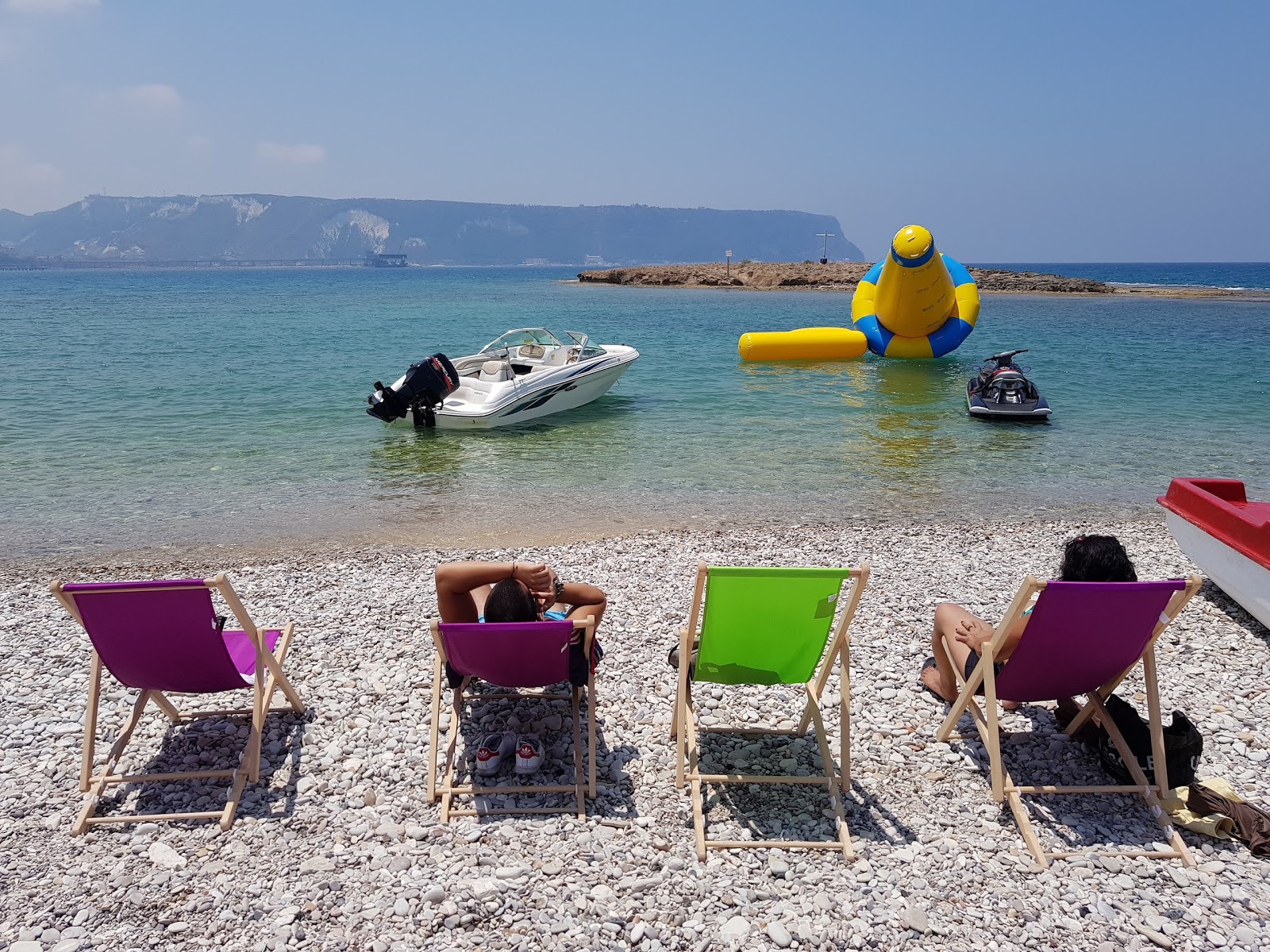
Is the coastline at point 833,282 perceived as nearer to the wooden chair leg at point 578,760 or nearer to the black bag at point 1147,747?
the black bag at point 1147,747

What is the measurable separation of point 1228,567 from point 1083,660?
2824 millimetres

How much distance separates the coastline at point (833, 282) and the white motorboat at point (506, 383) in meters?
41.3

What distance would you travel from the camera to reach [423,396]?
1262 centimetres

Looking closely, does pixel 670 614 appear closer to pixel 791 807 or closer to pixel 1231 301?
pixel 791 807

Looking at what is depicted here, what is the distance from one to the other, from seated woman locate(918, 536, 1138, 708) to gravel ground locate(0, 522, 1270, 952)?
0.52 feet

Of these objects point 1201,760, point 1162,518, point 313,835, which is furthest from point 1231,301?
point 313,835

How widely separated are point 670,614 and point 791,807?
2.12 meters

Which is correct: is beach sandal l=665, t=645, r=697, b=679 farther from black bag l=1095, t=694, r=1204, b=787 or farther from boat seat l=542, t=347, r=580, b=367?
boat seat l=542, t=347, r=580, b=367

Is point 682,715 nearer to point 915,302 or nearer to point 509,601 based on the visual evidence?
point 509,601

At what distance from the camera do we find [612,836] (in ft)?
11.2

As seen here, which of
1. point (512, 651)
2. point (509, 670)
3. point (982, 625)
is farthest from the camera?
point (982, 625)

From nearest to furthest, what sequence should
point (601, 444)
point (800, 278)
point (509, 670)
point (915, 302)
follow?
point (509, 670) < point (601, 444) < point (915, 302) < point (800, 278)

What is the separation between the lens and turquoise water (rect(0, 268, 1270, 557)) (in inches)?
356

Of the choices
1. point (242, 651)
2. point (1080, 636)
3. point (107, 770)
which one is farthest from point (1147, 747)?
point (107, 770)
